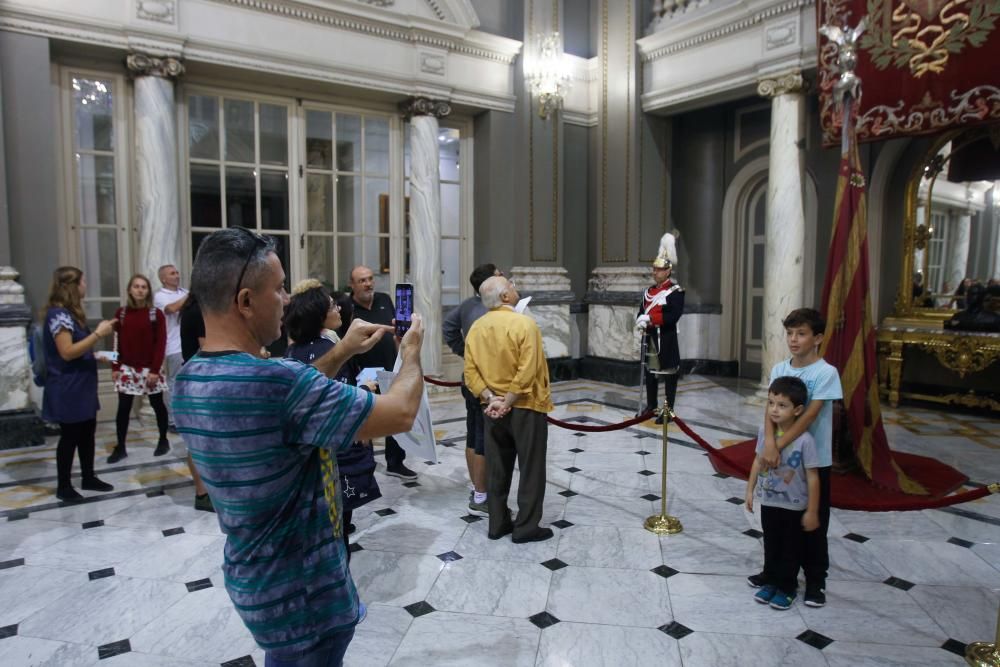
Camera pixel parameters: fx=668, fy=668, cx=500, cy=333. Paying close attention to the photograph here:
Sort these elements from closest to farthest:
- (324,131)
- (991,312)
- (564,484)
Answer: (564,484) < (991,312) < (324,131)

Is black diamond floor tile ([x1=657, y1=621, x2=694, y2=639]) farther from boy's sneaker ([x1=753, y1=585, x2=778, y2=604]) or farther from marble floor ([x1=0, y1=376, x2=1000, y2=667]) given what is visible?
boy's sneaker ([x1=753, y1=585, x2=778, y2=604])

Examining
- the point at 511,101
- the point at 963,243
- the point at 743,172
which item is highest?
the point at 511,101

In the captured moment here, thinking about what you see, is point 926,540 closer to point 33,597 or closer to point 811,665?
point 811,665

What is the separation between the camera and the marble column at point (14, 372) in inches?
215

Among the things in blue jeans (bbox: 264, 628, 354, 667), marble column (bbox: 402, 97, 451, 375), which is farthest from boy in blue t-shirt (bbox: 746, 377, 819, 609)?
marble column (bbox: 402, 97, 451, 375)

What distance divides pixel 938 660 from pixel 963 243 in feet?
20.5

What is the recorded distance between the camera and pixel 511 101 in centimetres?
847

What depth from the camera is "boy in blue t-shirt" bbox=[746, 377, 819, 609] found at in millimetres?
2785

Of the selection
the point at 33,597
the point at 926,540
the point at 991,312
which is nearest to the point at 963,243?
the point at 991,312

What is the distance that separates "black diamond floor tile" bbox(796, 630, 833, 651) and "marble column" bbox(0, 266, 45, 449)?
5841mm

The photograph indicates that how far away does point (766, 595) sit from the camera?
9.79 feet

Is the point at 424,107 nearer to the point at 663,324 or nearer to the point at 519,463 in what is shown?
the point at 663,324

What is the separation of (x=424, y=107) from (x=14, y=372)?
4828 millimetres

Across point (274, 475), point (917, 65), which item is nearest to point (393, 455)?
point (274, 475)
